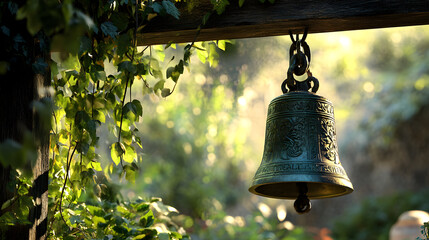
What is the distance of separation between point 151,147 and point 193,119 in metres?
0.63

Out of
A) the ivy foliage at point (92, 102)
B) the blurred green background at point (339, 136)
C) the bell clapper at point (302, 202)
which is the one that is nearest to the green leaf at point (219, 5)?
the ivy foliage at point (92, 102)

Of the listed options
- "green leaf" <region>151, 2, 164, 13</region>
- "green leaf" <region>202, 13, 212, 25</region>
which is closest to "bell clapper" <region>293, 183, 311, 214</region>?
"green leaf" <region>202, 13, 212, 25</region>

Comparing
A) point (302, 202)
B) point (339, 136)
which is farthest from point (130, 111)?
point (339, 136)

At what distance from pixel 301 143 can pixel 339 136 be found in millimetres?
6622

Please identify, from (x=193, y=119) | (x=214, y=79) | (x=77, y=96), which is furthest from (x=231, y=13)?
(x=193, y=119)

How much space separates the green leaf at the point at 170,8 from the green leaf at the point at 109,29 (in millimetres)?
172

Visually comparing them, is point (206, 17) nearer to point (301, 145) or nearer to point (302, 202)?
point (301, 145)

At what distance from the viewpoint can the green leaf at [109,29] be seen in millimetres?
1786

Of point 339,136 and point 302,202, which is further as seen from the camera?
A: point 339,136

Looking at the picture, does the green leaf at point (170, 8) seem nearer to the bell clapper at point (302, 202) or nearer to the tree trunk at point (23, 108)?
the tree trunk at point (23, 108)

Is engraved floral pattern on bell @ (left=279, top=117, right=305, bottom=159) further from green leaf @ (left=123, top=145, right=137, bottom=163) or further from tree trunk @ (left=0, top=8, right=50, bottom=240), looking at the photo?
tree trunk @ (left=0, top=8, right=50, bottom=240)

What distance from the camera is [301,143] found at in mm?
2096

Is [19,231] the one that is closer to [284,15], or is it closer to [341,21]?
[284,15]

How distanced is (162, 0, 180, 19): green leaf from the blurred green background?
4.19 metres
